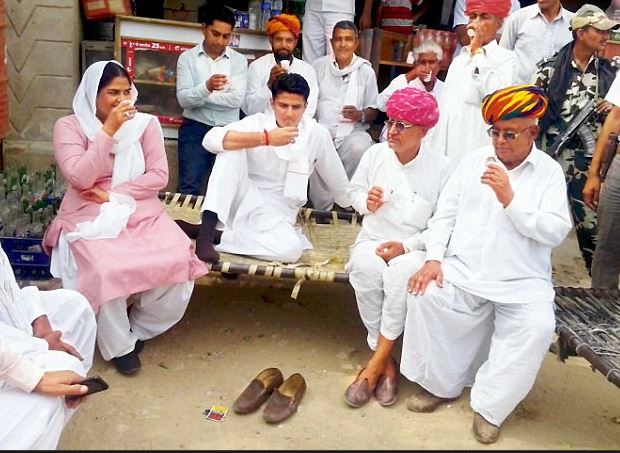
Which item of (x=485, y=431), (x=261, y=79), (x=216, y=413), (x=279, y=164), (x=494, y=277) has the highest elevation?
(x=261, y=79)

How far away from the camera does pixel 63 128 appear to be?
12.6 feet

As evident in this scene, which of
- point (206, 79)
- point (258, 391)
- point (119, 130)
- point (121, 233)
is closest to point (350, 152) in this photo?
point (206, 79)

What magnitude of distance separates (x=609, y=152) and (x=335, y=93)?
2.27m

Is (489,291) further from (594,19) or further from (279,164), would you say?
(594,19)

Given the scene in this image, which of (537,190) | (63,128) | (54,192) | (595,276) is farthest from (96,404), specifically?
(595,276)

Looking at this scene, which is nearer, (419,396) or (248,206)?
(419,396)

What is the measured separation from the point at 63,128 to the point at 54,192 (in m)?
1.08

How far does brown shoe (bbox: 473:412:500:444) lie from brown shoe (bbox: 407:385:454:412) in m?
0.26

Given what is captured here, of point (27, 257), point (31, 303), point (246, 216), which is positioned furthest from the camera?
point (246, 216)

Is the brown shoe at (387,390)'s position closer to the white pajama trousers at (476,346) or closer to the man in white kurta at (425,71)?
the white pajama trousers at (476,346)

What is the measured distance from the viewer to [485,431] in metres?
3.31

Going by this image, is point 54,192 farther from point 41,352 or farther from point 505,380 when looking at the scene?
point 505,380

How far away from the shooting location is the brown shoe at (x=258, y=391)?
3445 mm

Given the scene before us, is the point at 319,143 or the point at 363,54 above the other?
the point at 363,54
